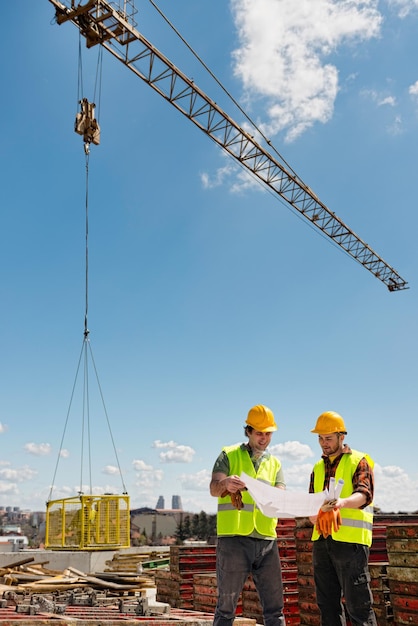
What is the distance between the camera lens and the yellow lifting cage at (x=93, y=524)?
14938 mm

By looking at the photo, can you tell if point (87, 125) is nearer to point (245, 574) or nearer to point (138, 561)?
point (138, 561)

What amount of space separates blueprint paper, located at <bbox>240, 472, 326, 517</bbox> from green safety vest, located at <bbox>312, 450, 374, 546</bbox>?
225mm

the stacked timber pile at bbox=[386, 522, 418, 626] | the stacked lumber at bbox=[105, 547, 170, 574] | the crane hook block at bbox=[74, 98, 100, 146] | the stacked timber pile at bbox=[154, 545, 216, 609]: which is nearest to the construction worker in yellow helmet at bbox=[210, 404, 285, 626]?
the stacked timber pile at bbox=[386, 522, 418, 626]

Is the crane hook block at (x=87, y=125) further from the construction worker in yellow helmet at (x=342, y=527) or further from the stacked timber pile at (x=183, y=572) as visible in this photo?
the construction worker in yellow helmet at (x=342, y=527)

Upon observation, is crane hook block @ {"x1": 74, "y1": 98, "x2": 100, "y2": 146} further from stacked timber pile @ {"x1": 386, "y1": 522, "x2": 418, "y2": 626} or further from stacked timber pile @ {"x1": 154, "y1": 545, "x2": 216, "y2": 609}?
stacked timber pile @ {"x1": 386, "y1": 522, "x2": 418, "y2": 626}

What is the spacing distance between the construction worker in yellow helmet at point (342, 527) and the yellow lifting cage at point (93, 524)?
1147cm

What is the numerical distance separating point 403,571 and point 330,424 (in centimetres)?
176

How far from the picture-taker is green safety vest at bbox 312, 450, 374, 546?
4102 mm

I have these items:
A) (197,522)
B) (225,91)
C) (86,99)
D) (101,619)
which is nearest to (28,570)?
(101,619)

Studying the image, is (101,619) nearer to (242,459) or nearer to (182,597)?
(242,459)

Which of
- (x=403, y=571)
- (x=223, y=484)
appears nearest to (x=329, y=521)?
(x=223, y=484)

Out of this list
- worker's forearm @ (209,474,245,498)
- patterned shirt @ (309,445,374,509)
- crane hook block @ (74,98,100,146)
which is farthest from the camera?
crane hook block @ (74,98,100,146)

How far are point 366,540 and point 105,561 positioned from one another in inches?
515

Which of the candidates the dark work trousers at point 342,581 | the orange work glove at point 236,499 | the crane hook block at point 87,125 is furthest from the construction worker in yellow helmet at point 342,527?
the crane hook block at point 87,125
